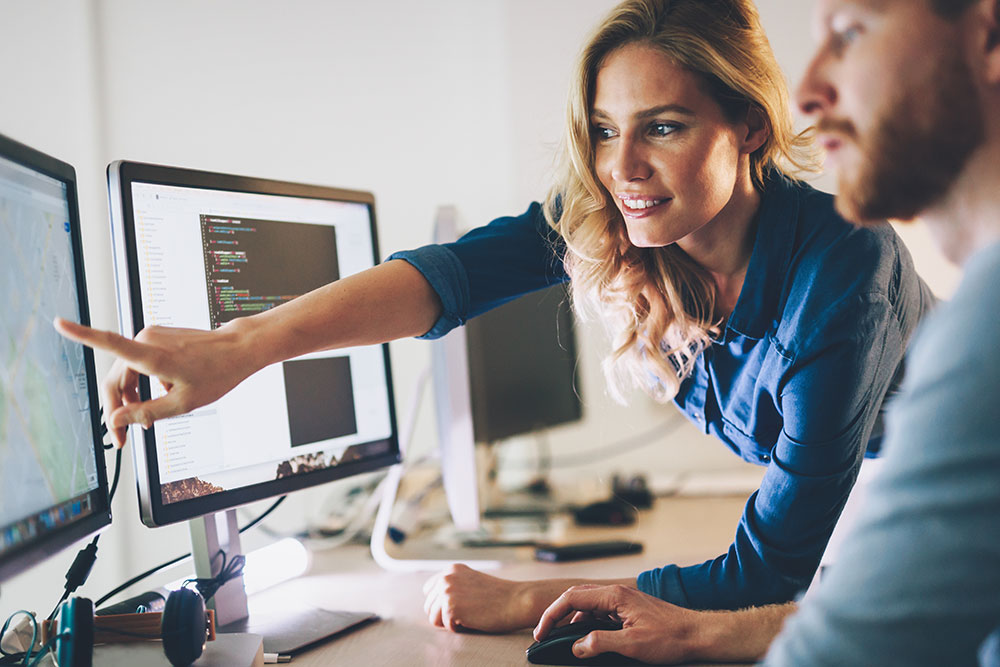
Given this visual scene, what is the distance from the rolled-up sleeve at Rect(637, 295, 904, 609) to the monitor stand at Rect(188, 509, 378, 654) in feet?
1.30

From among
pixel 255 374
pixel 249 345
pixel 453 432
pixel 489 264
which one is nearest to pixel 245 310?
pixel 255 374

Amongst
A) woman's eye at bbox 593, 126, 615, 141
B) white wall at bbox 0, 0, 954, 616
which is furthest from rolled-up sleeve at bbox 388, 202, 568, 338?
white wall at bbox 0, 0, 954, 616

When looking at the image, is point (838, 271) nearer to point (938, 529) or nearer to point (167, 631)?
point (938, 529)

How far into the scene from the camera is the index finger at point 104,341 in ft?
2.05

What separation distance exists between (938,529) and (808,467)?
1.61 ft

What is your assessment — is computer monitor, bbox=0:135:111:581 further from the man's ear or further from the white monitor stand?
the man's ear

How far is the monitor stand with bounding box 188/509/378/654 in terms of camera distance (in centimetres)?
95

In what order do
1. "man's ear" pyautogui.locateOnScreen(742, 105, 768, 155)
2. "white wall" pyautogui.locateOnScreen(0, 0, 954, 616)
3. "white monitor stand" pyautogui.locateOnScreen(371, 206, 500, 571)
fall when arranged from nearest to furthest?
"man's ear" pyautogui.locateOnScreen(742, 105, 768, 155) < "white monitor stand" pyautogui.locateOnScreen(371, 206, 500, 571) < "white wall" pyautogui.locateOnScreen(0, 0, 954, 616)

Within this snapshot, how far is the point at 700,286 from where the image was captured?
3.72ft

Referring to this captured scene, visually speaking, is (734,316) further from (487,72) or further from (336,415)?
(487,72)

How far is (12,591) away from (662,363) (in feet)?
4.41

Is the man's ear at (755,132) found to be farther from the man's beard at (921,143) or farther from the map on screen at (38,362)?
the map on screen at (38,362)

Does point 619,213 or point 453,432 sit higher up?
point 619,213

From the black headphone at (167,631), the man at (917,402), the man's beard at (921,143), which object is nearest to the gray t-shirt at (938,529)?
the man at (917,402)
